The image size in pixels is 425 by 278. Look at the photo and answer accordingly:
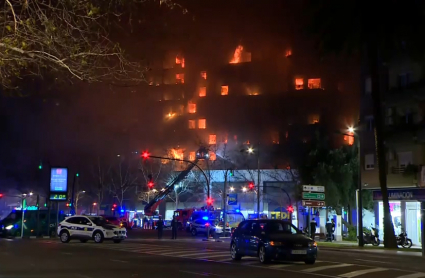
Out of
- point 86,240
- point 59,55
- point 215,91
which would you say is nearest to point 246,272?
point 59,55

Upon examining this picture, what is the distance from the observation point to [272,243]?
63.9 feet

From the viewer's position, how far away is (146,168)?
259 ft

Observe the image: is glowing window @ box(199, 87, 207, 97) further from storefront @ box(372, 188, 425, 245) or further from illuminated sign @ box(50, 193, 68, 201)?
storefront @ box(372, 188, 425, 245)

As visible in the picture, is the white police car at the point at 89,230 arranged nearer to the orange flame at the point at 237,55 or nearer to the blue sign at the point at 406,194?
the blue sign at the point at 406,194

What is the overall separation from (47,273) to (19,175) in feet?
222

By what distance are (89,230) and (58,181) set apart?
845 cm

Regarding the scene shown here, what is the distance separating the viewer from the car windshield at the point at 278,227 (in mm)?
20500

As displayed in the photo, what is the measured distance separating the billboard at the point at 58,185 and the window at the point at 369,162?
917 inches

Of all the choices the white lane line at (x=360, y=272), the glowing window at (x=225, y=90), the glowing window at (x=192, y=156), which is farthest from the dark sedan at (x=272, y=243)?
the glowing window at (x=225, y=90)

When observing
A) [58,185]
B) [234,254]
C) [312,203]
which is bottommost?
[234,254]

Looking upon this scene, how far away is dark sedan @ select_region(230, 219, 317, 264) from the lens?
63.4 ft

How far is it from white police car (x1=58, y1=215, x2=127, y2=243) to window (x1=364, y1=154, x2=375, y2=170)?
19.9 metres

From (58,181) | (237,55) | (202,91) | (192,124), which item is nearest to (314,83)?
(237,55)

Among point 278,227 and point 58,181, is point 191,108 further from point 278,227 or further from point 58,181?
point 278,227
